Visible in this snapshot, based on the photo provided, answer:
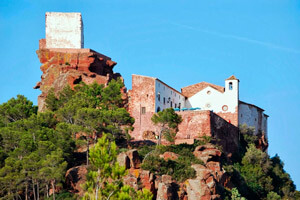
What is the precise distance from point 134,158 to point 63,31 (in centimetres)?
2788

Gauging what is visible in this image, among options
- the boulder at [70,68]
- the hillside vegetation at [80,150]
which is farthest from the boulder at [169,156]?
the boulder at [70,68]

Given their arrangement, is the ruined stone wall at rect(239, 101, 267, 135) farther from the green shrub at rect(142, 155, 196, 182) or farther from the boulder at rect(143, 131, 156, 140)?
the green shrub at rect(142, 155, 196, 182)

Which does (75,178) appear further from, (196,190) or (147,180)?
(196,190)

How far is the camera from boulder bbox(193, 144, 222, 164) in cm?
6402

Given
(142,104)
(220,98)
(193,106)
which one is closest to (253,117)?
(220,98)

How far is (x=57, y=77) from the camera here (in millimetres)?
78688

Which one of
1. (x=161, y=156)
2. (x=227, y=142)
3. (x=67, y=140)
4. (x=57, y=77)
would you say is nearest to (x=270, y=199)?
(x=227, y=142)

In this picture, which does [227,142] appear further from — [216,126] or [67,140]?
[67,140]

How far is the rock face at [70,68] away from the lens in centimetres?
7681

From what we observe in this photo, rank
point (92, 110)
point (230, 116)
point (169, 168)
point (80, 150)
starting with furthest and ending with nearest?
point (230, 116) → point (80, 150) → point (92, 110) → point (169, 168)

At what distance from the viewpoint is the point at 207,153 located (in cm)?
6456

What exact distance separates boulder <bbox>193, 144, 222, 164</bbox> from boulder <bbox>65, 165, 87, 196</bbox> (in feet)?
37.5

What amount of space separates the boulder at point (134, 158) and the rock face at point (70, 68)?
18.4m

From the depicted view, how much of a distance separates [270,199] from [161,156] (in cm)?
1390
